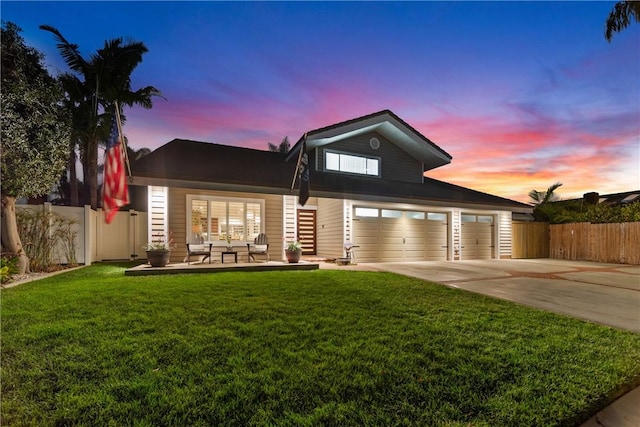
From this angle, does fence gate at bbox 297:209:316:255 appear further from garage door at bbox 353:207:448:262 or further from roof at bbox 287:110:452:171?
garage door at bbox 353:207:448:262

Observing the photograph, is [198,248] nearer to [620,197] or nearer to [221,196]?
[221,196]

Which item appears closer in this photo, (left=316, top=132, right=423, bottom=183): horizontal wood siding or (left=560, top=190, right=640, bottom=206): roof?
(left=316, top=132, right=423, bottom=183): horizontal wood siding

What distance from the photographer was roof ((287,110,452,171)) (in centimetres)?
1174

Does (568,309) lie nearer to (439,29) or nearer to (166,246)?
(439,29)

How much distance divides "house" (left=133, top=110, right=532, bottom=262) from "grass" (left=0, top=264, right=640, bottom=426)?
5.20m

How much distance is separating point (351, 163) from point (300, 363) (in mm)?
11025

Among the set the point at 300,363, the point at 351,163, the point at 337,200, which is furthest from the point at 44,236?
the point at 351,163

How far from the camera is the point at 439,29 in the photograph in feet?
28.8

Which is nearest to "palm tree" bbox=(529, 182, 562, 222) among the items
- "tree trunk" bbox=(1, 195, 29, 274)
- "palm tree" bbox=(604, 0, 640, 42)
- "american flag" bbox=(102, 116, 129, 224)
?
"palm tree" bbox=(604, 0, 640, 42)

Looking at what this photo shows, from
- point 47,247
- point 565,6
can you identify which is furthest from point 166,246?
point 565,6

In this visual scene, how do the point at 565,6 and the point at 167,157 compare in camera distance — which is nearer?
the point at 565,6

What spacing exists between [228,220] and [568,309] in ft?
30.2

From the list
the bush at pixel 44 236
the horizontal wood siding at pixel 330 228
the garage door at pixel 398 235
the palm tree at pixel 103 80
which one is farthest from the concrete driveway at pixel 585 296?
the palm tree at pixel 103 80

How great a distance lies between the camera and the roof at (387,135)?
1174cm
